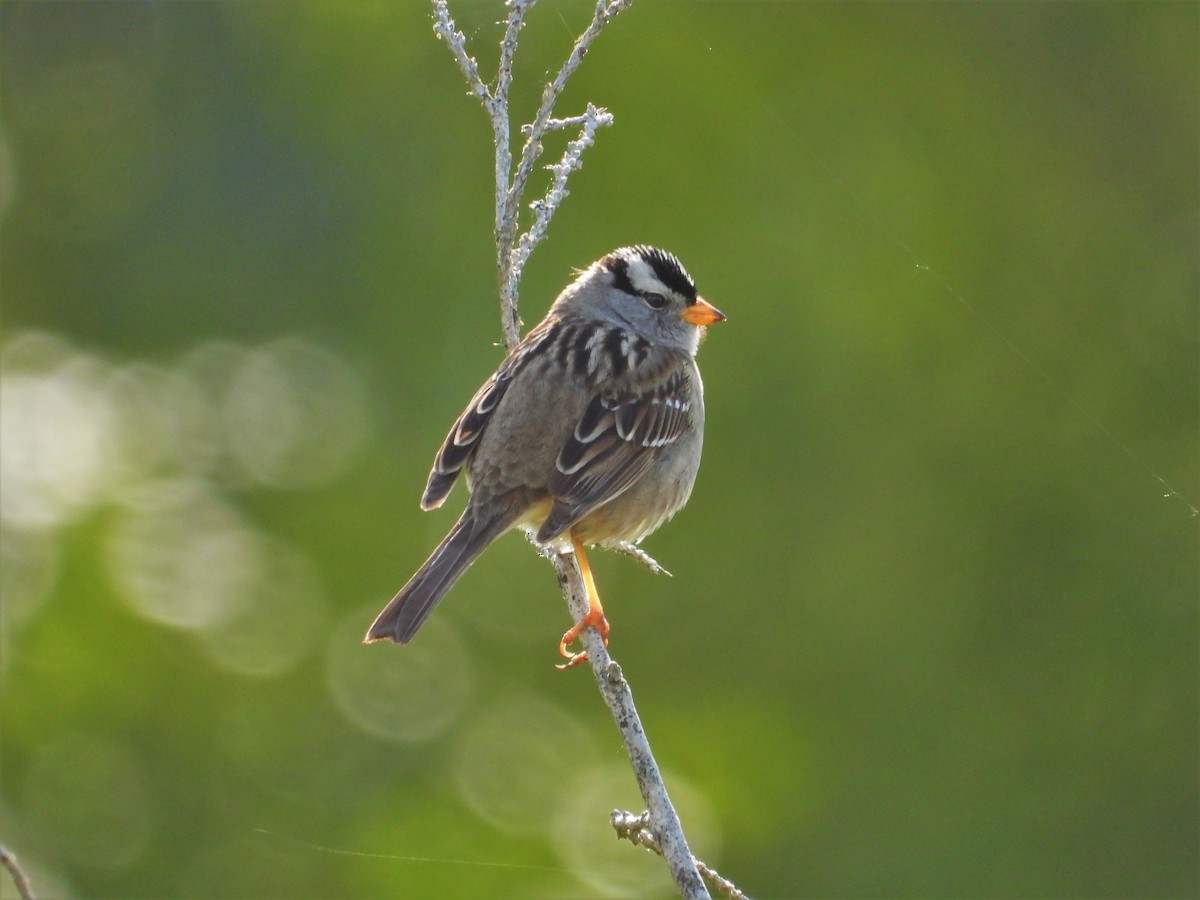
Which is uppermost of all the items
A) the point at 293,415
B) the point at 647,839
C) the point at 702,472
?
the point at 647,839

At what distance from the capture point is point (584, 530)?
15.1 feet

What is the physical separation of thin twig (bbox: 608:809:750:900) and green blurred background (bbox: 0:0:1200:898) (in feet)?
8.91

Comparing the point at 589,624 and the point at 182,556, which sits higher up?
the point at 589,624

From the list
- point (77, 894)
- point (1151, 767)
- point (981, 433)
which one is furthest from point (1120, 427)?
point (77, 894)

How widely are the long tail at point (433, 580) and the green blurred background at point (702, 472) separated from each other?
207cm

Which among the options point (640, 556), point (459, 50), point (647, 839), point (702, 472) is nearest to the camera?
point (647, 839)

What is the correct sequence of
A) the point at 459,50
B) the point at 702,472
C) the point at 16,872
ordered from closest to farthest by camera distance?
the point at 16,872
the point at 459,50
the point at 702,472

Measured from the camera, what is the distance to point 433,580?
4.16 meters

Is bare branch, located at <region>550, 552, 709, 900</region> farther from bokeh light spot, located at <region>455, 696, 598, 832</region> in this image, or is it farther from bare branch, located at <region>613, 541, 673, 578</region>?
bokeh light spot, located at <region>455, 696, 598, 832</region>

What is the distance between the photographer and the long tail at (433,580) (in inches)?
159

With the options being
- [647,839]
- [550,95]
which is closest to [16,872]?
[647,839]

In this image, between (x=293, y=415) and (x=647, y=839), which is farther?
(x=293, y=415)

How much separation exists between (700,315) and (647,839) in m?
2.51

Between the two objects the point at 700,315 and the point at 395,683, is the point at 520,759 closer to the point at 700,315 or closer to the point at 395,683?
the point at 395,683
